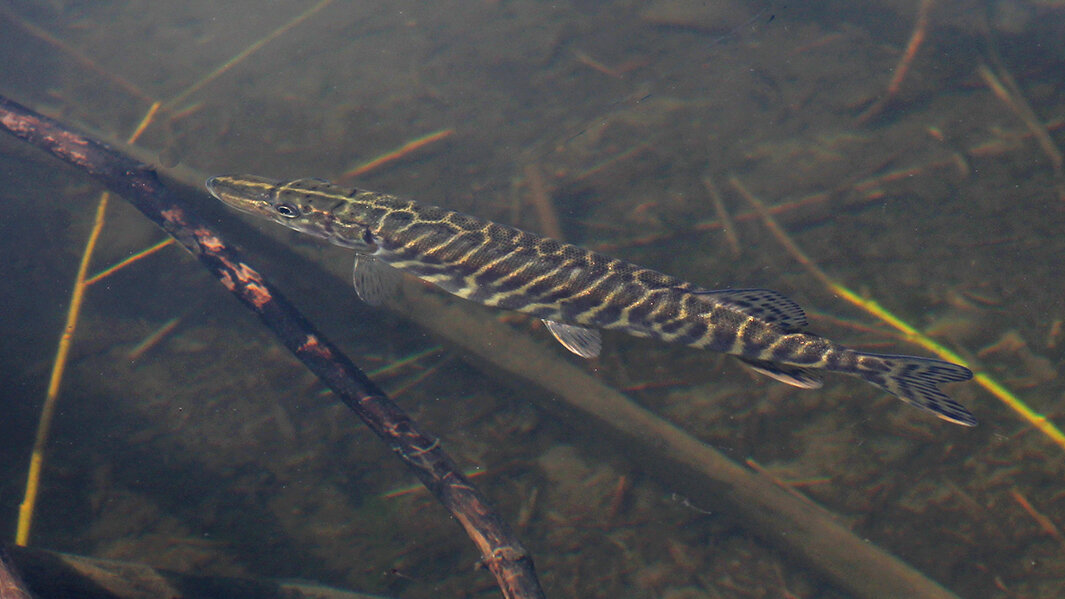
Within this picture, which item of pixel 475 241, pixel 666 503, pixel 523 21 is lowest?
pixel 666 503

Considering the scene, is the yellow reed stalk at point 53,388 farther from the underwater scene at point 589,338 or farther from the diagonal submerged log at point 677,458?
the diagonal submerged log at point 677,458

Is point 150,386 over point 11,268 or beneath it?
beneath

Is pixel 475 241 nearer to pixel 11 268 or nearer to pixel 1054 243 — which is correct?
pixel 1054 243

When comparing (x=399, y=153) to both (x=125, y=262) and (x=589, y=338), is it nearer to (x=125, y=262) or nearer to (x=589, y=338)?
(x=125, y=262)

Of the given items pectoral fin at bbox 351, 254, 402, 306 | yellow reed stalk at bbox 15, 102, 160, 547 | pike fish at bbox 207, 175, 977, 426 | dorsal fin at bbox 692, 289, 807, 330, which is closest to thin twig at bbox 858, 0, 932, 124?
dorsal fin at bbox 692, 289, 807, 330

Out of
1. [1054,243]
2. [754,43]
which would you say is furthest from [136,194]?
[1054,243]

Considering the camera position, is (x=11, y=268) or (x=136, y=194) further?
(x=11, y=268)

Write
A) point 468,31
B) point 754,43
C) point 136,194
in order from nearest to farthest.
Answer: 1. point 136,194
2. point 754,43
3. point 468,31
